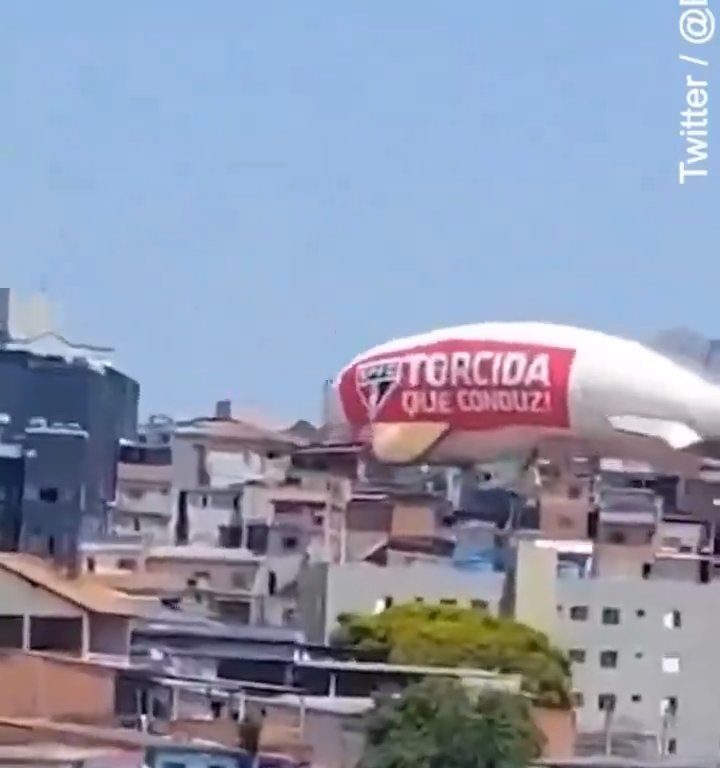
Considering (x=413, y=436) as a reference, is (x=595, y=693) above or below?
below

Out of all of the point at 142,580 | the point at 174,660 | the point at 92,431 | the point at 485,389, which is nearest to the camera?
the point at 174,660

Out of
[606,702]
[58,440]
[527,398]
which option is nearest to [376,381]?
[527,398]

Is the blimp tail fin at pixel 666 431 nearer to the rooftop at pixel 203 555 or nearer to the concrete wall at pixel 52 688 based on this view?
the rooftop at pixel 203 555

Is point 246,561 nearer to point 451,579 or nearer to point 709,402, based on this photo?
point 451,579

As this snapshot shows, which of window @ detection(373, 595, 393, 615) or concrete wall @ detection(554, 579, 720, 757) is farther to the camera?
concrete wall @ detection(554, 579, 720, 757)

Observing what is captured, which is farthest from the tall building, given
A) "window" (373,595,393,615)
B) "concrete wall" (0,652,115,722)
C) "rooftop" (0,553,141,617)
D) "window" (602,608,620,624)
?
"concrete wall" (0,652,115,722)

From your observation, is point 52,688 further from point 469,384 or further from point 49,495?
point 469,384

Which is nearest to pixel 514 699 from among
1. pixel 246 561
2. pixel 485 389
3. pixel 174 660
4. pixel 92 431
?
pixel 174 660

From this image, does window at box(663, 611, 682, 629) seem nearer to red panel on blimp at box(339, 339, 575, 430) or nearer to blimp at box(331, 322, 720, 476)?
blimp at box(331, 322, 720, 476)
